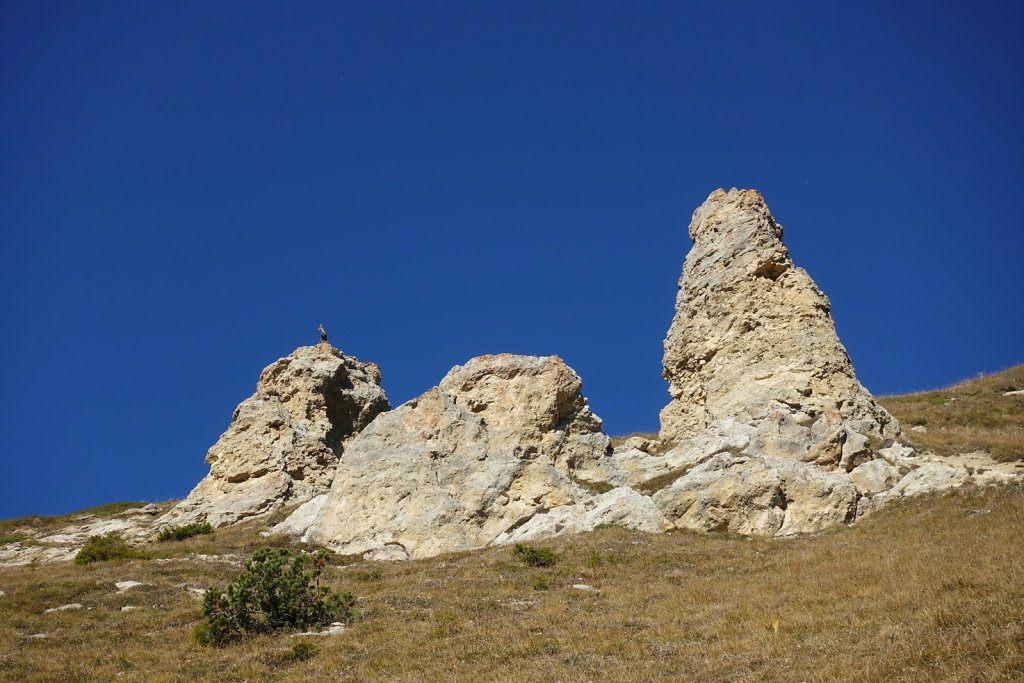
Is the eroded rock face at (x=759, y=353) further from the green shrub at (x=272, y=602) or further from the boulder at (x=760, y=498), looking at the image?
the green shrub at (x=272, y=602)

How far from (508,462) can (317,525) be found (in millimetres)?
8564

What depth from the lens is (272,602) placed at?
19.6m

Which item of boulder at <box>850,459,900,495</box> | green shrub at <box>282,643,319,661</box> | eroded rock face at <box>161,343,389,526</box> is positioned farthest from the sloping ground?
eroded rock face at <box>161,343,389,526</box>

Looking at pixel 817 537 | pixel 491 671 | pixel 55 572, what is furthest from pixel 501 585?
pixel 55 572

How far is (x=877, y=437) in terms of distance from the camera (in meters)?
32.5

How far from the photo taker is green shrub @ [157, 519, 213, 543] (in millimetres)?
35281

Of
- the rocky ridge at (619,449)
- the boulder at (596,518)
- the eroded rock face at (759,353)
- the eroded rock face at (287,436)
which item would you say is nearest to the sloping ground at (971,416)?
the rocky ridge at (619,449)

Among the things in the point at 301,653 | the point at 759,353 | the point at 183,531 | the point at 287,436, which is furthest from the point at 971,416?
the point at 183,531

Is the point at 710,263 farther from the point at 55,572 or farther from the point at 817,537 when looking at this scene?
the point at 55,572

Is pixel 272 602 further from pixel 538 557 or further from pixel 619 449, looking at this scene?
pixel 619 449

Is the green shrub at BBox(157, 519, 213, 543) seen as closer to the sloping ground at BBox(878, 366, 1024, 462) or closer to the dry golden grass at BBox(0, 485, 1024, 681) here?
the dry golden grass at BBox(0, 485, 1024, 681)

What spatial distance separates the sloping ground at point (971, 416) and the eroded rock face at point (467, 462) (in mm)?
15705

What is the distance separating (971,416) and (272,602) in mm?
40529

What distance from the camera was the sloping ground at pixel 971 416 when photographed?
107 ft
